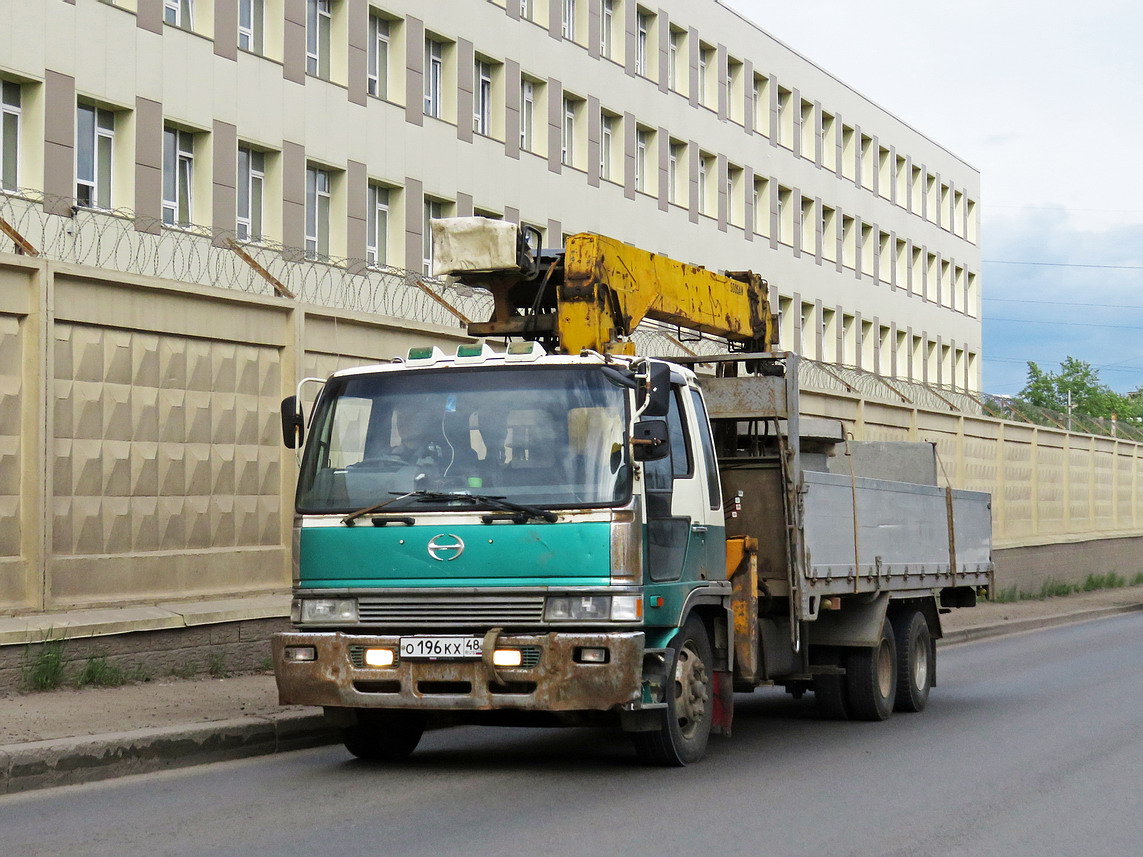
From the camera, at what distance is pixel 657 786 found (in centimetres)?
922

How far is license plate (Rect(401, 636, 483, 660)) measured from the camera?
9148 millimetres

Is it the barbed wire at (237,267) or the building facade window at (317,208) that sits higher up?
the building facade window at (317,208)

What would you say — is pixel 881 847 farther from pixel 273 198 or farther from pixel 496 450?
pixel 273 198

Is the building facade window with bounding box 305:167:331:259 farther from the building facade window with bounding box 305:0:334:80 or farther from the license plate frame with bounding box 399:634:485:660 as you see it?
the license plate frame with bounding box 399:634:485:660

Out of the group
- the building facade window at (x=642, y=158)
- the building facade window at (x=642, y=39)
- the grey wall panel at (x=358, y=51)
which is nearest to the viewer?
the grey wall panel at (x=358, y=51)

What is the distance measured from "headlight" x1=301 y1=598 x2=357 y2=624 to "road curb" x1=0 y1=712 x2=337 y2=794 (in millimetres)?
1201

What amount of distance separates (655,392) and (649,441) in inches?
11.9

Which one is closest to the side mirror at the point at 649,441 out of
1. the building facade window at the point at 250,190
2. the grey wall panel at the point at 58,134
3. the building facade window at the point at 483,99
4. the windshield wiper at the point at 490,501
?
the windshield wiper at the point at 490,501

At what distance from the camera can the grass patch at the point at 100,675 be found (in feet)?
39.9

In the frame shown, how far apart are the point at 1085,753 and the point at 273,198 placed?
18233mm

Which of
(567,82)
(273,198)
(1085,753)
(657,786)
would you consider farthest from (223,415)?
(567,82)

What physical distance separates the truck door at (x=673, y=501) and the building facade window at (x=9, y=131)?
1400cm

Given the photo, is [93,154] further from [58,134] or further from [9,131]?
[9,131]

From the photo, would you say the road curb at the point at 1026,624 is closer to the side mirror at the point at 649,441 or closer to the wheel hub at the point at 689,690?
the wheel hub at the point at 689,690
